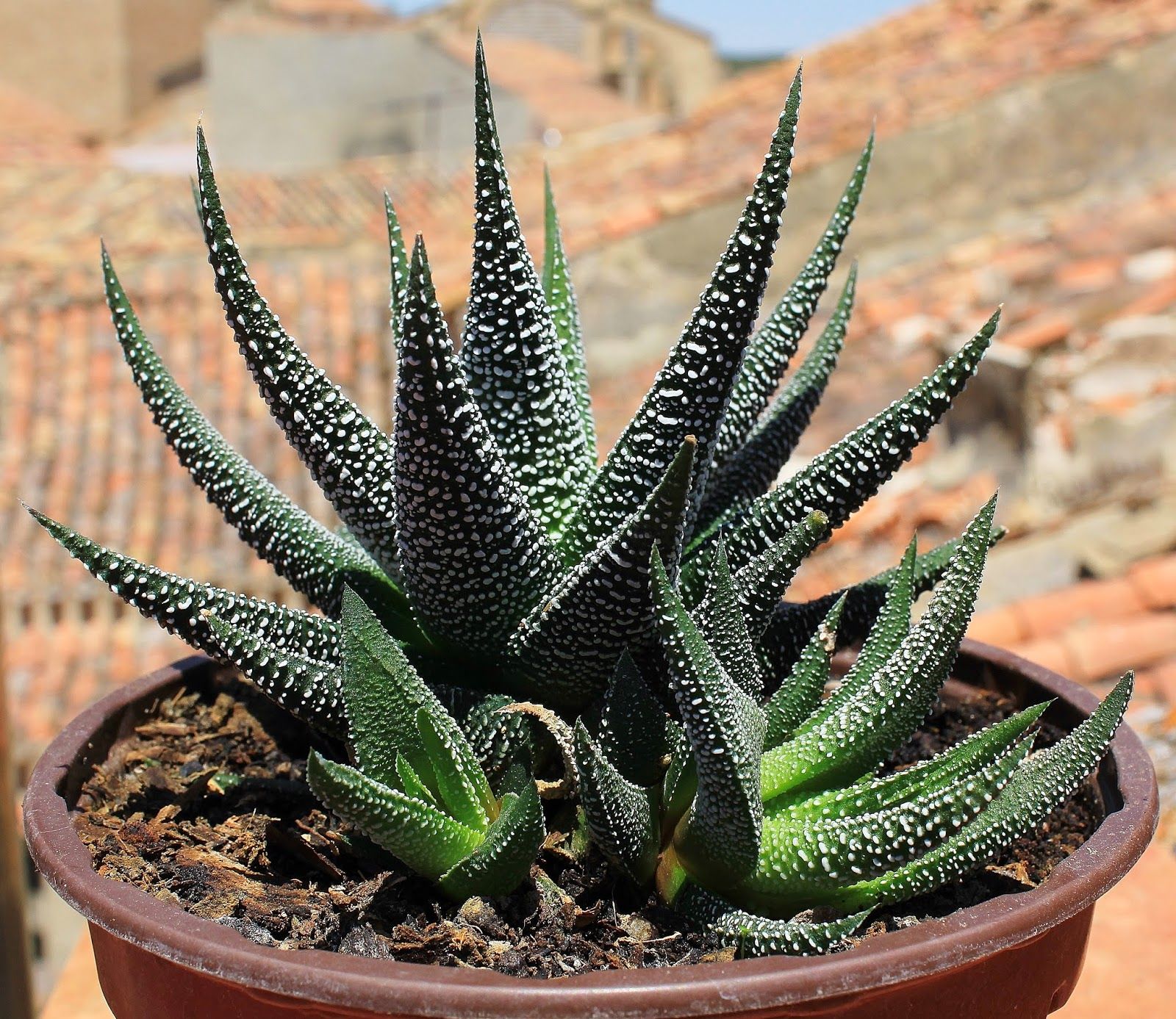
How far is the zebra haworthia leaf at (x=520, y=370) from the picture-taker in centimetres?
85

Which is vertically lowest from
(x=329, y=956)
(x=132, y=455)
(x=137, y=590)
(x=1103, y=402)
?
(x=132, y=455)

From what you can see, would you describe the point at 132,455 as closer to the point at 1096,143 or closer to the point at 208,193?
the point at 1096,143

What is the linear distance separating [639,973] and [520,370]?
0.42 meters

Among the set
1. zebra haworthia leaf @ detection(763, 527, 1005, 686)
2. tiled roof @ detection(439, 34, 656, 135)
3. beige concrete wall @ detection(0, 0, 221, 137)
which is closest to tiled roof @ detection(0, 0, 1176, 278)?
zebra haworthia leaf @ detection(763, 527, 1005, 686)

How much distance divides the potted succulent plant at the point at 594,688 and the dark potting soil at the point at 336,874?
0.01 m

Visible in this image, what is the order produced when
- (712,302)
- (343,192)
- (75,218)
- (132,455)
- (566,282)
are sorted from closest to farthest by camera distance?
(712,302) → (566,282) → (132,455) → (75,218) → (343,192)

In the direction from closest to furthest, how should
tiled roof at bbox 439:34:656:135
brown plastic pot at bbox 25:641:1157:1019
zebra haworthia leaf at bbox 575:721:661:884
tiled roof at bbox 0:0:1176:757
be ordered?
brown plastic pot at bbox 25:641:1157:1019 < zebra haworthia leaf at bbox 575:721:661:884 < tiled roof at bbox 0:0:1176:757 < tiled roof at bbox 439:34:656:135

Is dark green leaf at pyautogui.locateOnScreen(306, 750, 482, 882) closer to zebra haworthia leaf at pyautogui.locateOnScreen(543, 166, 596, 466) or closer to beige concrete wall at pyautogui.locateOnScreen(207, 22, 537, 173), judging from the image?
zebra haworthia leaf at pyautogui.locateOnScreen(543, 166, 596, 466)

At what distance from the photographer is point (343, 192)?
25.0 feet

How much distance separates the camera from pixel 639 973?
28.0 inches

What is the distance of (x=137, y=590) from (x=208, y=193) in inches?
11.0

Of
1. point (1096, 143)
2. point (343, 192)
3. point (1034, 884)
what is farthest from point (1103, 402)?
point (343, 192)

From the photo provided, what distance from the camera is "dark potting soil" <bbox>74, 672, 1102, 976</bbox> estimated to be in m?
0.81

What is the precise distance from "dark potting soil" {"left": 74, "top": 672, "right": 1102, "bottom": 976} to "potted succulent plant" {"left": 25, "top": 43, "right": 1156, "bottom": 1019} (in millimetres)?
15
